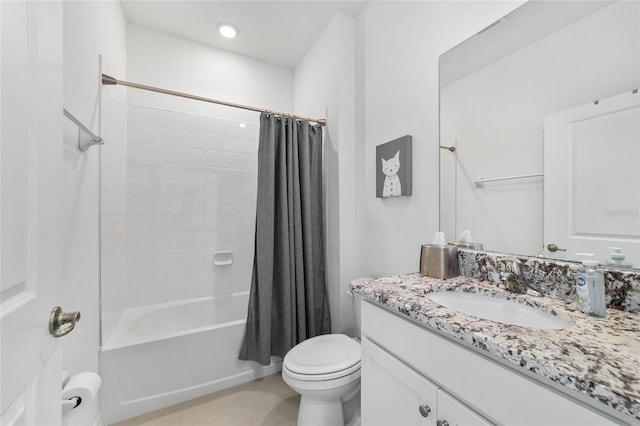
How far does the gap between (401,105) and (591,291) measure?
126 centimetres

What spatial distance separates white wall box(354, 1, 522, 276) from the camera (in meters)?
1.35

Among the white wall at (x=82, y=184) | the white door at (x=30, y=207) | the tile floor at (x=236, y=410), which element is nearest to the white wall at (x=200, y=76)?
the white wall at (x=82, y=184)

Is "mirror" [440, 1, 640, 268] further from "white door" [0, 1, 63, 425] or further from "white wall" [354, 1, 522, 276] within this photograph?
"white door" [0, 1, 63, 425]

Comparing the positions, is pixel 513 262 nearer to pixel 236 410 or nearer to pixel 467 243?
pixel 467 243

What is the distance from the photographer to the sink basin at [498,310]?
0.80 metres

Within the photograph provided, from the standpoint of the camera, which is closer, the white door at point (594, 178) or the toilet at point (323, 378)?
the white door at point (594, 178)

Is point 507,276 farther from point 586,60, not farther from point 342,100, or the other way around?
point 342,100

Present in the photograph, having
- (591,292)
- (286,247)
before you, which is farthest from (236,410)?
(591,292)

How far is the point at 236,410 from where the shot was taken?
1.62 metres

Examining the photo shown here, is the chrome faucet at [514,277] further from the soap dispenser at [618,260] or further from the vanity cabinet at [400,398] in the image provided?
the vanity cabinet at [400,398]

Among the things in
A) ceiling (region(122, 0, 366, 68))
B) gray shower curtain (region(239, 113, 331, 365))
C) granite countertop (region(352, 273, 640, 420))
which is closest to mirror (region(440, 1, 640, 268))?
granite countertop (region(352, 273, 640, 420))

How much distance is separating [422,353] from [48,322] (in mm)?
954

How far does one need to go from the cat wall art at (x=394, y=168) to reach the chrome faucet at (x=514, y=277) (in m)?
0.63

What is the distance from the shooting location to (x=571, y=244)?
0.91 meters
